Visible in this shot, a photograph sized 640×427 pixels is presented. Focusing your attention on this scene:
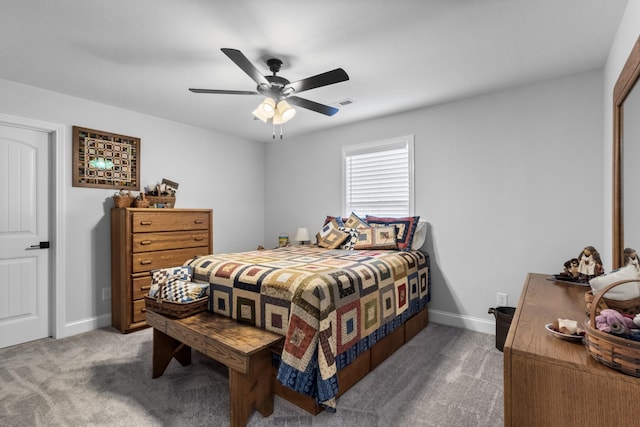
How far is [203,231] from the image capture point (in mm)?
3777

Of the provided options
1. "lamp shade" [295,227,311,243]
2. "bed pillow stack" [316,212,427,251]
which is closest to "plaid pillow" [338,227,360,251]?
"bed pillow stack" [316,212,427,251]

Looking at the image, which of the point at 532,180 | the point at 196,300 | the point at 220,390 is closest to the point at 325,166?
the point at 532,180

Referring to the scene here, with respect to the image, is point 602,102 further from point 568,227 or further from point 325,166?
point 325,166

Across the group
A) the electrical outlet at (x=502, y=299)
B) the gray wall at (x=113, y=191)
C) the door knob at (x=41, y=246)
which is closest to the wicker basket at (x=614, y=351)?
the electrical outlet at (x=502, y=299)

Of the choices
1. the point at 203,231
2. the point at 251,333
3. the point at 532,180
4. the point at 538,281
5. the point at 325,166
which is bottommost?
the point at 251,333

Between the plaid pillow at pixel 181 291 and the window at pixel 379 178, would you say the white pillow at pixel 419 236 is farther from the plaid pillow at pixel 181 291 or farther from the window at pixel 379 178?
the plaid pillow at pixel 181 291

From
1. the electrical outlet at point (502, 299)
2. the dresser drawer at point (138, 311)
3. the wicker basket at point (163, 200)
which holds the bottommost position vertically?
the dresser drawer at point (138, 311)

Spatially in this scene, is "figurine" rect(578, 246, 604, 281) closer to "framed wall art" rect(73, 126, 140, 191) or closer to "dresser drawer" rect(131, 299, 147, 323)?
"dresser drawer" rect(131, 299, 147, 323)

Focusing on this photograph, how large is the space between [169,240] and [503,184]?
3.55 meters

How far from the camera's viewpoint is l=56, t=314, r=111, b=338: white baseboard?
10.1 ft

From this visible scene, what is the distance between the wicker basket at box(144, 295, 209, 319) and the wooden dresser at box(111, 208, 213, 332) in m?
1.14

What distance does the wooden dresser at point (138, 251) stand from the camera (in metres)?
3.12

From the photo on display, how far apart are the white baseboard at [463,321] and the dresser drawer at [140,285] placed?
3099mm

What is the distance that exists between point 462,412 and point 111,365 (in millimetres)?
2581
